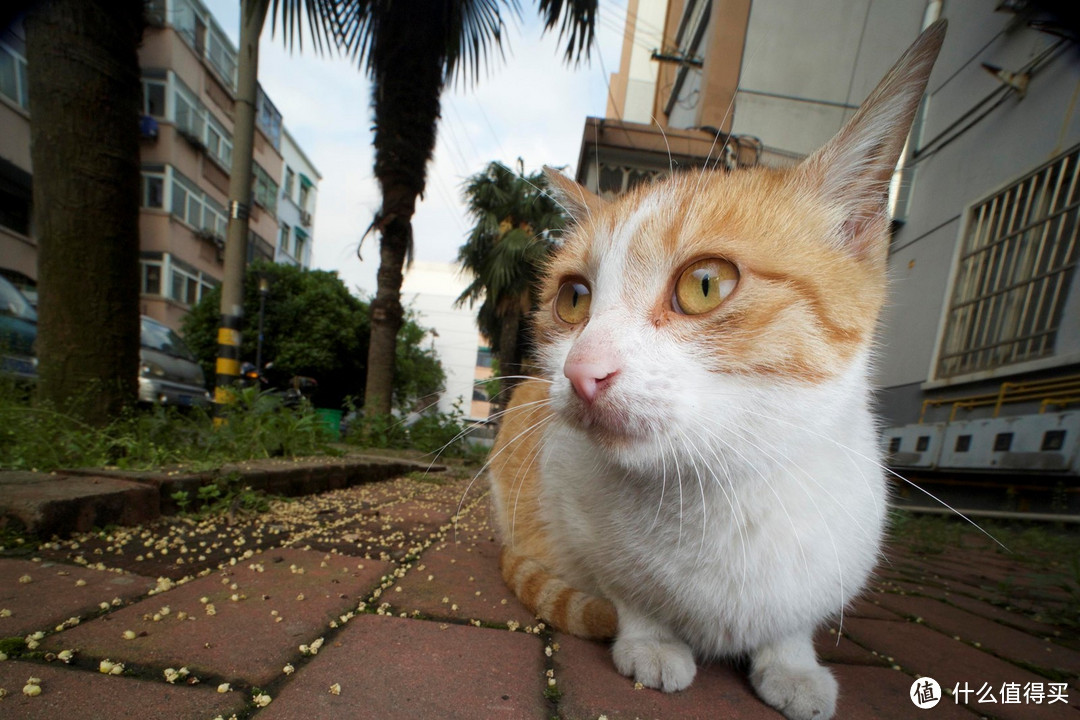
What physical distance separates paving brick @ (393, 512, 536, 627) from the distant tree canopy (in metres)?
12.1

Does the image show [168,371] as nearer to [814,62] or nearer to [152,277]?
[814,62]

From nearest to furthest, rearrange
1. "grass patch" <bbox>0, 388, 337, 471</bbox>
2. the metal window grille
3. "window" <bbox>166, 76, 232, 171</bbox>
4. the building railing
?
1. "grass patch" <bbox>0, 388, 337, 471</bbox>
2. the metal window grille
3. the building railing
4. "window" <bbox>166, 76, 232, 171</bbox>

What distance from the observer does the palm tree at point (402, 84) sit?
16.7ft

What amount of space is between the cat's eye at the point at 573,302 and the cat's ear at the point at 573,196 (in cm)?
31

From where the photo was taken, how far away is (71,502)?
1.40 metres

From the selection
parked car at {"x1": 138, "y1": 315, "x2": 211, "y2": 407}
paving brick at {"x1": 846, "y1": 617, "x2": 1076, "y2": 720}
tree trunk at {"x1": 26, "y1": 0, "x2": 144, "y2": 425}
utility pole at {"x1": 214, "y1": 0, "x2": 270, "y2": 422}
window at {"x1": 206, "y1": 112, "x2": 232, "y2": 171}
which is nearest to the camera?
paving brick at {"x1": 846, "y1": 617, "x2": 1076, "y2": 720}

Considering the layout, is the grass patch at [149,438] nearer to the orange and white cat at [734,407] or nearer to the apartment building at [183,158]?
the orange and white cat at [734,407]

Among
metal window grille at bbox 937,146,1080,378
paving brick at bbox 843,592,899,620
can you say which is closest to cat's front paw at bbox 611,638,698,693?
paving brick at bbox 843,592,899,620

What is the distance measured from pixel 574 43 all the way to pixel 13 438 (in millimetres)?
5281

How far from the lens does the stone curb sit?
4.39 feet

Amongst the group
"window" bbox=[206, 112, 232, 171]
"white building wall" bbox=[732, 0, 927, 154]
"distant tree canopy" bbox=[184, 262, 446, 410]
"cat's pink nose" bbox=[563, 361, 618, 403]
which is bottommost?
"distant tree canopy" bbox=[184, 262, 446, 410]

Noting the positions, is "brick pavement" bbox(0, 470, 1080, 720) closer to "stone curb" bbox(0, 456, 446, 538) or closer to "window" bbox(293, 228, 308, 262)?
"stone curb" bbox(0, 456, 446, 538)

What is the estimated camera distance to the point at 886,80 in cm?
91

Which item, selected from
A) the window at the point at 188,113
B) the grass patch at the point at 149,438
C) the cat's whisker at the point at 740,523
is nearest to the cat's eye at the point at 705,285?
the cat's whisker at the point at 740,523
